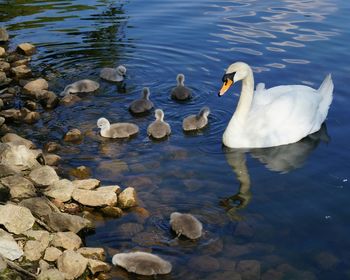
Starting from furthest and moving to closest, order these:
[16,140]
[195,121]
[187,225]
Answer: [195,121] → [16,140] → [187,225]

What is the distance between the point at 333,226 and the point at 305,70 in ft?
20.5

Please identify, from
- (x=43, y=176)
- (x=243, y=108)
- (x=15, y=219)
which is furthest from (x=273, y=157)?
(x=15, y=219)

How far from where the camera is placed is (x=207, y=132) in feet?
36.1

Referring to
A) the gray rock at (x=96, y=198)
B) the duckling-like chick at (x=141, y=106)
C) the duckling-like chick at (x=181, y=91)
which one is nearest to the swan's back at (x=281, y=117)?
the duckling-like chick at (x=181, y=91)

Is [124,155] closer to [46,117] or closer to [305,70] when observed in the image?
[46,117]

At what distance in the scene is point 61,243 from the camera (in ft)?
24.0

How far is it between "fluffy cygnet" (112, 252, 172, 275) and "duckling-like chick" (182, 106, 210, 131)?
397cm

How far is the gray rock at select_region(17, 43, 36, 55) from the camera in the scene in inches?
582

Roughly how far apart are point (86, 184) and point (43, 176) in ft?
2.11

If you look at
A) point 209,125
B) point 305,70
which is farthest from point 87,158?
point 305,70

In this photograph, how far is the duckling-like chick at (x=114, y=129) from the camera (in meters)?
10.6

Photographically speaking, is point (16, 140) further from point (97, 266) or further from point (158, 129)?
point (97, 266)

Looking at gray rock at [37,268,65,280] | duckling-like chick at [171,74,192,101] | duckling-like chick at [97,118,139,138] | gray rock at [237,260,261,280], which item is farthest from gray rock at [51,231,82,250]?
duckling-like chick at [171,74,192,101]

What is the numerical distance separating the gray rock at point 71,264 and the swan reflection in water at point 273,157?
2515 millimetres
